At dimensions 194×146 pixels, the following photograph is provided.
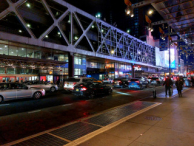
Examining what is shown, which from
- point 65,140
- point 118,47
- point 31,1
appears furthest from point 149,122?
point 118,47

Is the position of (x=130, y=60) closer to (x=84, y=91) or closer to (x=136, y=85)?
(x=136, y=85)

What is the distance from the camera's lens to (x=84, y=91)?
12.6m

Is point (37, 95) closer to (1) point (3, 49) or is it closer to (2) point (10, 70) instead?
(1) point (3, 49)

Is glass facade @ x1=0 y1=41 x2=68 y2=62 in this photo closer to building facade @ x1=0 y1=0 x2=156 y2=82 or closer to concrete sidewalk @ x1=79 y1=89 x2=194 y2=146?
building facade @ x1=0 y1=0 x2=156 y2=82

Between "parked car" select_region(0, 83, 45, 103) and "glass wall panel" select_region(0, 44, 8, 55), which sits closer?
"parked car" select_region(0, 83, 45, 103)

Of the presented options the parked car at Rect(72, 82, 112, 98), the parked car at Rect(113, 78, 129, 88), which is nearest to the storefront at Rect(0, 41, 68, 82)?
→ the parked car at Rect(113, 78, 129, 88)

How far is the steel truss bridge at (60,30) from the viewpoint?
68.7 feet

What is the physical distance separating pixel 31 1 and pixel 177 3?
24.9m

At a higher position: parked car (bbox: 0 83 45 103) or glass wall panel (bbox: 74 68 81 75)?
glass wall panel (bbox: 74 68 81 75)

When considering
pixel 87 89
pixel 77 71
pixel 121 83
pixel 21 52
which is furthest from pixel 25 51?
pixel 121 83

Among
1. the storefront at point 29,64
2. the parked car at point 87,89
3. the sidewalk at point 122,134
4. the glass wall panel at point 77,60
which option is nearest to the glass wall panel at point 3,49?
the storefront at point 29,64

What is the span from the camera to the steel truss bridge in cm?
2095

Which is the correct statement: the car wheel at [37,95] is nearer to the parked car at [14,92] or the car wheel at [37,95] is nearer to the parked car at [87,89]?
the parked car at [14,92]

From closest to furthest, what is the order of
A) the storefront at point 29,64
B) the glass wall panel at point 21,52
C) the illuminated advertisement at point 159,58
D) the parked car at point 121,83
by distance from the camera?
the storefront at point 29,64 < the glass wall panel at point 21,52 < the parked car at point 121,83 < the illuminated advertisement at point 159,58
